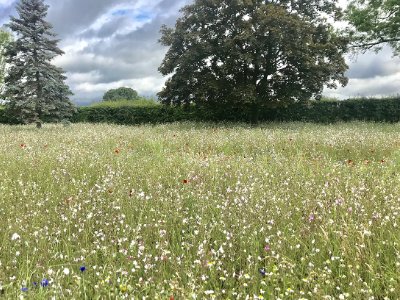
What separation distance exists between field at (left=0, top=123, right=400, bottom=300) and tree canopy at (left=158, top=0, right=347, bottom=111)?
54.9 ft

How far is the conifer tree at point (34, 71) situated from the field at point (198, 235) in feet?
53.1

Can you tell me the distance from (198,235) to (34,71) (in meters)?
21.5

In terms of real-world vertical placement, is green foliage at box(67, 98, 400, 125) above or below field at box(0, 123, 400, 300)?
above

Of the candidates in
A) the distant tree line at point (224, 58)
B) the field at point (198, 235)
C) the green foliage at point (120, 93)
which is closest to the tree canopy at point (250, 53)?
the distant tree line at point (224, 58)

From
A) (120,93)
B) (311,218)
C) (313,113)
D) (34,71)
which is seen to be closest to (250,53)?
(313,113)

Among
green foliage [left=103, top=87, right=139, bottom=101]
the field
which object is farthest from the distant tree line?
green foliage [left=103, top=87, right=139, bottom=101]

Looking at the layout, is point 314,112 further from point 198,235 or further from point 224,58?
point 198,235

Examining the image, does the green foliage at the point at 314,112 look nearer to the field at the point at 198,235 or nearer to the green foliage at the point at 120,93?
the field at the point at 198,235

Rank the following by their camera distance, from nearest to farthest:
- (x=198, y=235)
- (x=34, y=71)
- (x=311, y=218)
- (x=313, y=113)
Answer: (x=311, y=218) → (x=198, y=235) → (x=34, y=71) → (x=313, y=113)

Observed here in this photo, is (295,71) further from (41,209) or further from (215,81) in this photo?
(41,209)

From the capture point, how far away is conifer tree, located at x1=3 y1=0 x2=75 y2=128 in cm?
2220

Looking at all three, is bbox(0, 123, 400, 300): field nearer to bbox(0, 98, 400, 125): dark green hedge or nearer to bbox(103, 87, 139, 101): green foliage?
bbox(0, 98, 400, 125): dark green hedge

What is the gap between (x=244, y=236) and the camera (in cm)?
398

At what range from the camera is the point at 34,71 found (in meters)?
22.1
